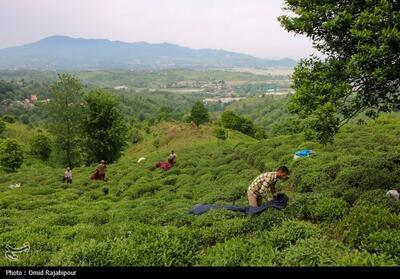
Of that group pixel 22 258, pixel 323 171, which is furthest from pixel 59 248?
pixel 323 171

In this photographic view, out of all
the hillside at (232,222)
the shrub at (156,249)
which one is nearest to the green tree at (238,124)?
the hillside at (232,222)

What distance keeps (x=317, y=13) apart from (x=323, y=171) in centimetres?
964

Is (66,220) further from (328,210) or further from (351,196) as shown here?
(351,196)

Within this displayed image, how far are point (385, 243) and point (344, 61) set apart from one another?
926cm

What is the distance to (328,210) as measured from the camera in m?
13.3

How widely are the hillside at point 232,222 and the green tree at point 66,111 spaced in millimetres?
18280

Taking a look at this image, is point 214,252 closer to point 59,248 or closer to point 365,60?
point 59,248

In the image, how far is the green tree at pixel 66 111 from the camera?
48375mm

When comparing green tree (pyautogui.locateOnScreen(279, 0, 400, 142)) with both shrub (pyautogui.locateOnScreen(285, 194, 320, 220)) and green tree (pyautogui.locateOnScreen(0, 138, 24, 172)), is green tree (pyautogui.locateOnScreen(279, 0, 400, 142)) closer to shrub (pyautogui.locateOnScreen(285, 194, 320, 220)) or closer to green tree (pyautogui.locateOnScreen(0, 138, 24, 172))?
shrub (pyautogui.locateOnScreen(285, 194, 320, 220))

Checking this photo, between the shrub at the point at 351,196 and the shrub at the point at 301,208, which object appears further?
the shrub at the point at 351,196

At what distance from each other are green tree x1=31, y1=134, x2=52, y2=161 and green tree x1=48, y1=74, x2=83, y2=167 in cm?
2142

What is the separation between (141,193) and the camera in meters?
28.3

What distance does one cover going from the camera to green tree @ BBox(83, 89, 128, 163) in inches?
1946

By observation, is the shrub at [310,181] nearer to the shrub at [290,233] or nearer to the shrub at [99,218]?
the shrub at [290,233]
